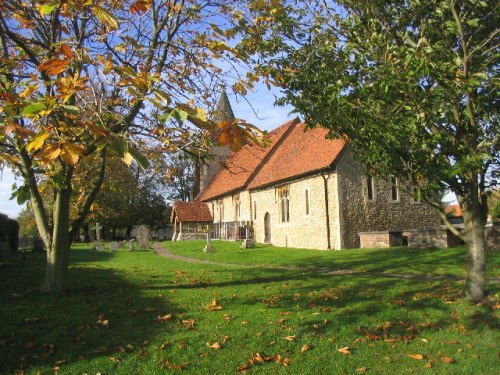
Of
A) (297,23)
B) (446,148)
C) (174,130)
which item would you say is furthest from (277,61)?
(446,148)

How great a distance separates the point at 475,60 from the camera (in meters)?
7.85

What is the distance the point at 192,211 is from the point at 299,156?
697 inches

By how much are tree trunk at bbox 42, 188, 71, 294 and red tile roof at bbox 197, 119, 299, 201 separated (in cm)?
1891

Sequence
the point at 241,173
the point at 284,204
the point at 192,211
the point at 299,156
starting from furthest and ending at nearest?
1. the point at 192,211
2. the point at 241,173
3. the point at 284,204
4. the point at 299,156

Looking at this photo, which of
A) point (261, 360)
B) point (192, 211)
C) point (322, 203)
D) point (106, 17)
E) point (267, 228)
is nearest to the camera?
point (106, 17)

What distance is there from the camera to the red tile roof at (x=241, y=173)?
3288 centimetres

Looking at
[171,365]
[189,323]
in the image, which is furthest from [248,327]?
[171,365]

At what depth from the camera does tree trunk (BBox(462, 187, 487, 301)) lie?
8156 mm

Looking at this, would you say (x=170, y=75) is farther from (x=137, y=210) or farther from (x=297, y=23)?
(x=137, y=210)

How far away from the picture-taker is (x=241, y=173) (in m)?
36.8

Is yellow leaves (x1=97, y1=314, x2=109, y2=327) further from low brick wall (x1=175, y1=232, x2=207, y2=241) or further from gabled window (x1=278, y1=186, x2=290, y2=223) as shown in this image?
low brick wall (x1=175, y1=232, x2=207, y2=241)

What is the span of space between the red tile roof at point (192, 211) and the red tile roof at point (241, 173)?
96 centimetres

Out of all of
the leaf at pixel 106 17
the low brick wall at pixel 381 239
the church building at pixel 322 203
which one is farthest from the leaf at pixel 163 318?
the low brick wall at pixel 381 239

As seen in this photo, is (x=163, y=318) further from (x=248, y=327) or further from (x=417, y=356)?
(x=417, y=356)
